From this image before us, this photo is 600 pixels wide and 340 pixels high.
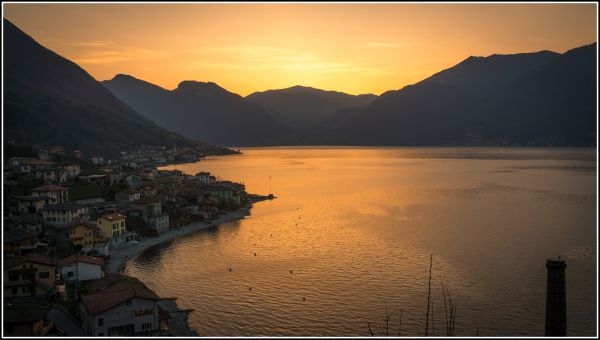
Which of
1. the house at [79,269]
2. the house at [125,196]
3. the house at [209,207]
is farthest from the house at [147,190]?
the house at [79,269]

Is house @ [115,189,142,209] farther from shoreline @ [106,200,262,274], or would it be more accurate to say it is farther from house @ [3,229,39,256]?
house @ [3,229,39,256]

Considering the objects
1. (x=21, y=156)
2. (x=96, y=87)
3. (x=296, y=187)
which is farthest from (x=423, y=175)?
(x=96, y=87)

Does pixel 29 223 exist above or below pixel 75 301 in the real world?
above

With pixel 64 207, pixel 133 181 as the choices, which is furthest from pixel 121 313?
pixel 133 181

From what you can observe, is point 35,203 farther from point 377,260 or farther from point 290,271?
point 377,260

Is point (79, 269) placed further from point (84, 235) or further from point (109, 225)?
point (109, 225)
